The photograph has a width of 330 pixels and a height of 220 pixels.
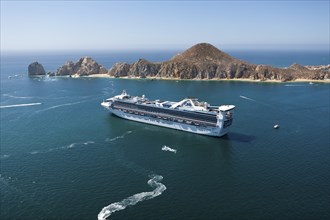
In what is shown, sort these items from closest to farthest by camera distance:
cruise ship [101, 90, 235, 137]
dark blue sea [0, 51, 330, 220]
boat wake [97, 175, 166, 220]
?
boat wake [97, 175, 166, 220], dark blue sea [0, 51, 330, 220], cruise ship [101, 90, 235, 137]

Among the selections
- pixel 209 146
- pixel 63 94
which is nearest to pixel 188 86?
pixel 63 94

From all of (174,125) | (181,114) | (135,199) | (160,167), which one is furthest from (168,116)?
(135,199)

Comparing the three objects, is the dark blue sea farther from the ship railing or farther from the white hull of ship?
the ship railing

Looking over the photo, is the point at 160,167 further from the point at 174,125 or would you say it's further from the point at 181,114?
the point at 181,114

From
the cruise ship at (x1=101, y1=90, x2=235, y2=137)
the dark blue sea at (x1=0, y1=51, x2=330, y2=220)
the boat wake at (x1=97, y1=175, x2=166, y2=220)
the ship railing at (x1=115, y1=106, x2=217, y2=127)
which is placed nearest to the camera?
the boat wake at (x1=97, y1=175, x2=166, y2=220)

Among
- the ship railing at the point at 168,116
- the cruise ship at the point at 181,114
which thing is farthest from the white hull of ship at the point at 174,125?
the ship railing at the point at 168,116

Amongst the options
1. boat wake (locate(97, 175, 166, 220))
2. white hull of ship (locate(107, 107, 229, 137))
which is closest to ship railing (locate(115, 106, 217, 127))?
white hull of ship (locate(107, 107, 229, 137))
